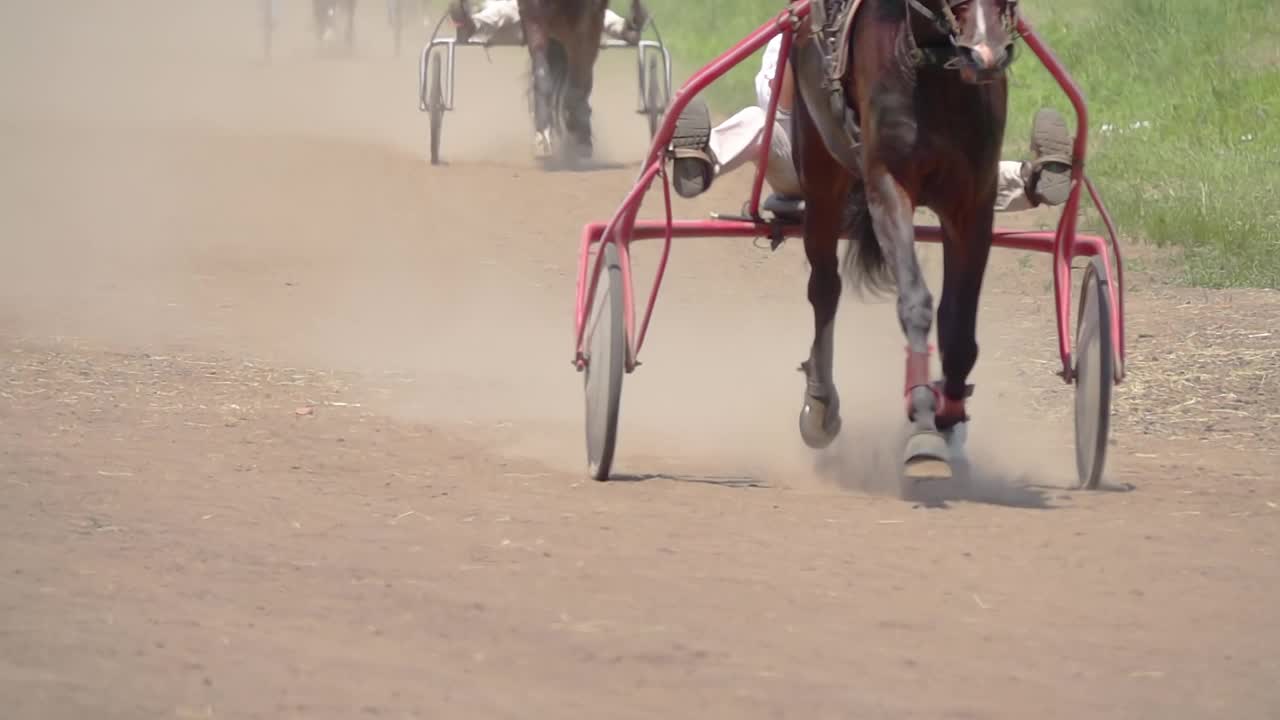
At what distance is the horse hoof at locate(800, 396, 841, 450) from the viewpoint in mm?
6426

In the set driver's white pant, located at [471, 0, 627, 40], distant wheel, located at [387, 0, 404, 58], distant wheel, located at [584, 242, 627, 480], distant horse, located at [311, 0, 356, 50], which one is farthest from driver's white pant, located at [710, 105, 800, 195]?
distant horse, located at [311, 0, 356, 50]

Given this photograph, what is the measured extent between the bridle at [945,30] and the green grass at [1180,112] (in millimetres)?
3178

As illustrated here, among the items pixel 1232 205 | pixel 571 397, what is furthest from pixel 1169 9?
pixel 571 397

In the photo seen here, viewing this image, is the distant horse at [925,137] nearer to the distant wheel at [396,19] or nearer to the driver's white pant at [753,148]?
the driver's white pant at [753,148]

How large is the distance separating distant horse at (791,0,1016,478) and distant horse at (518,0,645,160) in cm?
822

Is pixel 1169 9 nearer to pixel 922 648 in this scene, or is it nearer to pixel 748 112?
pixel 748 112

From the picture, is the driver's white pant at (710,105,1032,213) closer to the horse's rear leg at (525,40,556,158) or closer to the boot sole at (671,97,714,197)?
the boot sole at (671,97,714,197)

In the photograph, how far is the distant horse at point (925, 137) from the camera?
17.1 ft

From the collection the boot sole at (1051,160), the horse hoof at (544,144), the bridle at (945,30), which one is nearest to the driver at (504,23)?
the horse hoof at (544,144)

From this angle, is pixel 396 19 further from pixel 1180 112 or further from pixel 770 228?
pixel 770 228

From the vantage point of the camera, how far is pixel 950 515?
5.42m

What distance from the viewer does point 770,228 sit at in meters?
6.46

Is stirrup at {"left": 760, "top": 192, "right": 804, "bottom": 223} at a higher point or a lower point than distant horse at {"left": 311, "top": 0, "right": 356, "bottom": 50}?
lower

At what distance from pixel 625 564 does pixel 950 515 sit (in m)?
1.07
